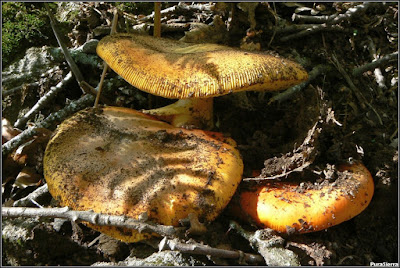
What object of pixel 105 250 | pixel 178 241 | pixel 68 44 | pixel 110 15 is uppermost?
pixel 110 15

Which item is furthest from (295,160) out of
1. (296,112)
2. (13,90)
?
(13,90)

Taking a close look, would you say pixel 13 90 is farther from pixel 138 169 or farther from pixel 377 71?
pixel 377 71

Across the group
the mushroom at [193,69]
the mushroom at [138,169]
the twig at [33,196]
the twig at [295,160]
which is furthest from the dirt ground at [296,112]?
the mushroom at [193,69]

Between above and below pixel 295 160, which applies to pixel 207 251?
below

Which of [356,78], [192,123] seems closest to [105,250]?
[192,123]

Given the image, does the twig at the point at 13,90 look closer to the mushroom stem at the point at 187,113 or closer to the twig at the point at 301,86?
the mushroom stem at the point at 187,113

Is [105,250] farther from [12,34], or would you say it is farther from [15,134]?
[12,34]
